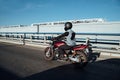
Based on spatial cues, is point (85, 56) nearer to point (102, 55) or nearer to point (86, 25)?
point (102, 55)

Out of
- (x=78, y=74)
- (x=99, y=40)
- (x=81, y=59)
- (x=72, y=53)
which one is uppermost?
(x=99, y=40)

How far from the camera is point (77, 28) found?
26.3 m

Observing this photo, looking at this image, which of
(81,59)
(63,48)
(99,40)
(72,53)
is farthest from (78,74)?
(99,40)

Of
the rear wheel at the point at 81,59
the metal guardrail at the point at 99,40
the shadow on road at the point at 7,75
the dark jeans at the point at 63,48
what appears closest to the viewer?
the shadow on road at the point at 7,75

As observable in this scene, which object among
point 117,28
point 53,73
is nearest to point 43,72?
point 53,73

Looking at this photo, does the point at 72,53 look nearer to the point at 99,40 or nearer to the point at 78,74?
the point at 78,74

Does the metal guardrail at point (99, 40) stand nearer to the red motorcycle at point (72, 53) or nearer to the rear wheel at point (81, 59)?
the red motorcycle at point (72, 53)

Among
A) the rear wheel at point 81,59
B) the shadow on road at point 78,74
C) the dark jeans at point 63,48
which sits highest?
the dark jeans at point 63,48

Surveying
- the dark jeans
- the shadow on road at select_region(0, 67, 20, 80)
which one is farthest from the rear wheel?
the shadow on road at select_region(0, 67, 20, 80)

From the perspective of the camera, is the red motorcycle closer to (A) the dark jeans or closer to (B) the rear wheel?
(B) the rear wheel

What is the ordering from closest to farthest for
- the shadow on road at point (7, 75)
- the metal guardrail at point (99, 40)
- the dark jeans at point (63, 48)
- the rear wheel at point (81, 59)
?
the shadow on road at point (7, 75) < the rear wheel at point (81, 59) < the dark jeans at point (63, 48) < the metal guardrail at point (99, 40)

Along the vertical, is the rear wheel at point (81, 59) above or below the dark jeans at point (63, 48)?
below

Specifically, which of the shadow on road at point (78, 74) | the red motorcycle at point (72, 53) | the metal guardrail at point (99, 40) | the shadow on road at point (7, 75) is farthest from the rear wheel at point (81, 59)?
the metal guardrail at point (99, 40)

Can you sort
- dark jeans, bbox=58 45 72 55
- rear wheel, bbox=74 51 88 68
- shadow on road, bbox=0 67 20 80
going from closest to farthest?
shadow on road, bbox=0 67 20 80
rear wheel, bbox=74 51 88 68
dark jeans, bbox=58 45 72 55
